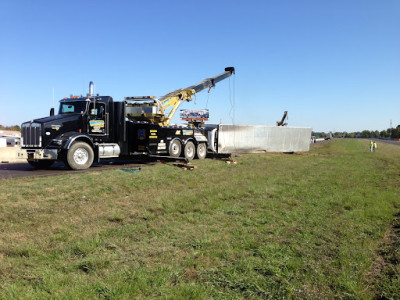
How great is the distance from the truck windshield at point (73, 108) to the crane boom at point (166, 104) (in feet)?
8.79

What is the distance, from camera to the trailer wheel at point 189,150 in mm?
16766

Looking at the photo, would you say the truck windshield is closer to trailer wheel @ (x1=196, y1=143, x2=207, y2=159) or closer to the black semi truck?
the black semi truck

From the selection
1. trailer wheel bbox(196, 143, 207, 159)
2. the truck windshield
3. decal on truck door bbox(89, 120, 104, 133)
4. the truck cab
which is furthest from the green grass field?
trailer wheel bbox(196, 143, 207, 159)

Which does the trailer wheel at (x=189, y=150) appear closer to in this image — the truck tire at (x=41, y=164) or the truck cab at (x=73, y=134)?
the truck cab at (x=73, y=134)

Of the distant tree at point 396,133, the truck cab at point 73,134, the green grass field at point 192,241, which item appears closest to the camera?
the green grass field at point 192,241

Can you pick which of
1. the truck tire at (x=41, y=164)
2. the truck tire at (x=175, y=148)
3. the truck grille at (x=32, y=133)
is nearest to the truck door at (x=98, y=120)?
the truck grille at (x=32, y=133)

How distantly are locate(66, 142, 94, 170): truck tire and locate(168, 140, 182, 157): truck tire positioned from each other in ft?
14.4

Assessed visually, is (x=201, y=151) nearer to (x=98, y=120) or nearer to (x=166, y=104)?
(x=166, y=104)

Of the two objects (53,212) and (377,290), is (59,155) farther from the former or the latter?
(377,290)

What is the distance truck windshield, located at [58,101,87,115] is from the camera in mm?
13016

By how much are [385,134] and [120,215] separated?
189493 millimetres

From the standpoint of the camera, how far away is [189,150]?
17125mm

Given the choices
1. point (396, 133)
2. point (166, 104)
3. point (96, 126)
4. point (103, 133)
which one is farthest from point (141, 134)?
point (396, 133)

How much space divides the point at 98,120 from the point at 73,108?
1.14 m
